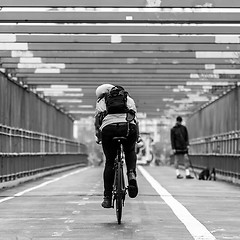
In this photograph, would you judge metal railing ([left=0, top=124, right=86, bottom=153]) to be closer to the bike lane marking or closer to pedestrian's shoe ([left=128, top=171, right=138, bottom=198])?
the bike lane marking

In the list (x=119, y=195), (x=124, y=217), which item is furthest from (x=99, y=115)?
(x=124, y=217)

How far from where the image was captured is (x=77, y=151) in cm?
4950

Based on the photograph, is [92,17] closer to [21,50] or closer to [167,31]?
[167,31]

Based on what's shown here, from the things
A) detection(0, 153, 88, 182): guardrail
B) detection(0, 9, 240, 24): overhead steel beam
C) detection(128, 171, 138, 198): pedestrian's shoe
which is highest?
detection(0, 9, 240, 24): overhead steel beam

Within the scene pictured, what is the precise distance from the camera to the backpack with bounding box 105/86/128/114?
9.84 m

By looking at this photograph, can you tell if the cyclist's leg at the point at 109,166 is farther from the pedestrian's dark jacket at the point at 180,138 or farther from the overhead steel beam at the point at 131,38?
the pedestrian's dark jacket at the point at 180,138

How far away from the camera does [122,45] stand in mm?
19938

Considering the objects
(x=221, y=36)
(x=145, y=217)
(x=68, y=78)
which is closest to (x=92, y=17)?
(x=221, y=36)

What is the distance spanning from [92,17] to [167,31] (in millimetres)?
2513

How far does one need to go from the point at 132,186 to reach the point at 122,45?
10.5m

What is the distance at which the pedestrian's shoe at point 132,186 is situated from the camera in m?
9.72

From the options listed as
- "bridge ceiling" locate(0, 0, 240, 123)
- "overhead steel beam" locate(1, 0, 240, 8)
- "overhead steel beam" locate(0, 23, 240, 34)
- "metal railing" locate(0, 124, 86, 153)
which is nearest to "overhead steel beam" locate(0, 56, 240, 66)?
"bridge ceiling" locate(0, 0, 240, 123)

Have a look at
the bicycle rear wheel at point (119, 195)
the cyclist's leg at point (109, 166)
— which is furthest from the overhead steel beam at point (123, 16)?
the bicycle rear wheel at point (119, 195)

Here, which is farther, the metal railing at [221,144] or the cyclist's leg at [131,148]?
the metal railing at [221,144]
